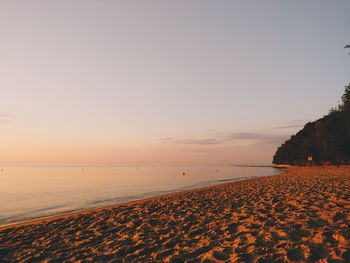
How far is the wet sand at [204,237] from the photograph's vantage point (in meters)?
5.52

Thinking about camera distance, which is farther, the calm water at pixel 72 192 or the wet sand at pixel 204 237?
the calm water at pixel 72 192

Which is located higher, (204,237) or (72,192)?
(204,237)

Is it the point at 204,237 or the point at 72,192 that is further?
the point at 72,192

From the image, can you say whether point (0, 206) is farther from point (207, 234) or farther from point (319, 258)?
point (319, 258)

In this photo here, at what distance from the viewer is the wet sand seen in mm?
5520

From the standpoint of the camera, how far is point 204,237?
6918mm

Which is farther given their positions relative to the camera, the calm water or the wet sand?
the calm water

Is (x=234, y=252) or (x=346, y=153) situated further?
(x=346, y=153)

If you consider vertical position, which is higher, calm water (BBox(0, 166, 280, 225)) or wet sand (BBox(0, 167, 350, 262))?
wet sand (BBox(0, 167, 350, 262))

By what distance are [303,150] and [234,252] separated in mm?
85475

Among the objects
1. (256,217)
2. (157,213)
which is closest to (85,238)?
(157,213)

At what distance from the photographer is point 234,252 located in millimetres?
5617

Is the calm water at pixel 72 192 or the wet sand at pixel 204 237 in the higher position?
the wet sand at pixel 204 237

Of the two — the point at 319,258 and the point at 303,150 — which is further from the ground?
the point at 303,150
